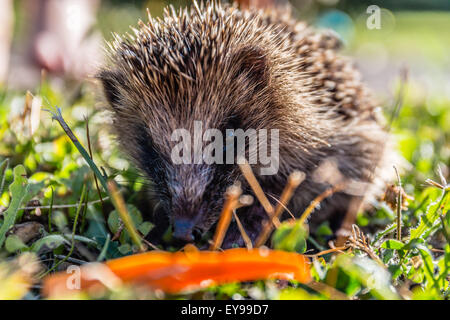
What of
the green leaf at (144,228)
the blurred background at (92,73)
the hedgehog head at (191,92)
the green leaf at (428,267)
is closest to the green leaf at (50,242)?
the green leaf at (144,228)

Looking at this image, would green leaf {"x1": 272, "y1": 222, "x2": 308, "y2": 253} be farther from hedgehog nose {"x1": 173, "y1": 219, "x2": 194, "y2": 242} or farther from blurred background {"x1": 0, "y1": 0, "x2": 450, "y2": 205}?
blurred background {"x1": 0, "y1": 0, "x2": 450, "y2": 205}

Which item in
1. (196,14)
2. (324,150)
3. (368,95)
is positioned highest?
(196,14)

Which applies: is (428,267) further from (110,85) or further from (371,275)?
(110,85)

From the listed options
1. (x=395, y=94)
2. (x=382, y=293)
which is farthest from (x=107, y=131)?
(x=395, y=94)

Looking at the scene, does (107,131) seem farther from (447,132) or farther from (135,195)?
(447,132)

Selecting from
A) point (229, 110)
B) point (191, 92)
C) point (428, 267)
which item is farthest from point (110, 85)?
point (428, 267)

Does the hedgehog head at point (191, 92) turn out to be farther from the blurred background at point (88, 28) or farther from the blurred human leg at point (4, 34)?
the blurred human leg at point (4, 34)
